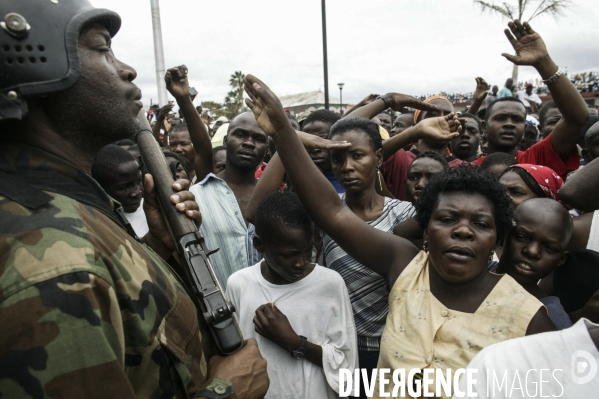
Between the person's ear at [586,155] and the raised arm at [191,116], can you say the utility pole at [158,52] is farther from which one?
the person's ear at [586,155]

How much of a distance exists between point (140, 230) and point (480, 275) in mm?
2337

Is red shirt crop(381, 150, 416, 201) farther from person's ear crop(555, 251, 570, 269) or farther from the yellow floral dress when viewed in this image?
the yellow floral dress

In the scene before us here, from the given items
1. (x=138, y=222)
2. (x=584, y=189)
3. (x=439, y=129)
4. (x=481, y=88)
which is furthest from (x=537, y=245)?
(x=481, y=88)

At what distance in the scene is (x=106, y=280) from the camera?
3.21ft

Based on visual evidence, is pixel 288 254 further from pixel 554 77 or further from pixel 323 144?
pixel 554 77

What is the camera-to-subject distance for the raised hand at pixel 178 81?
3.13m

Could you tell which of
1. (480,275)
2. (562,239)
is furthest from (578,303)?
(480,275)

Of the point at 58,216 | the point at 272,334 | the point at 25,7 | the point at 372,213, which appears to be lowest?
the point at 272,334

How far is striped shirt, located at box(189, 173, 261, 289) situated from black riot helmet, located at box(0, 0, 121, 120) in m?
1.78

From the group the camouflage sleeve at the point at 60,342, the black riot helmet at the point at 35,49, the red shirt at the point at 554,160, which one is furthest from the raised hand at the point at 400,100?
the camouflage sleeve at the point at 60,342

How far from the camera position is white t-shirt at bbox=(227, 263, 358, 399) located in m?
2.08

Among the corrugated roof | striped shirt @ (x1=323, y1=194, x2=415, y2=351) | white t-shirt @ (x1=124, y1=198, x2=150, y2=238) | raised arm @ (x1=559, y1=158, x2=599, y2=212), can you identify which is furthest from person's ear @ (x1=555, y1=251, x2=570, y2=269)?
the corrugated roof

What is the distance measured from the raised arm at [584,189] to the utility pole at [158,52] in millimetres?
10563

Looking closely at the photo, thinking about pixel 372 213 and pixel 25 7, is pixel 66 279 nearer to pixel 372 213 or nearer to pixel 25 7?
pixel 25 7
